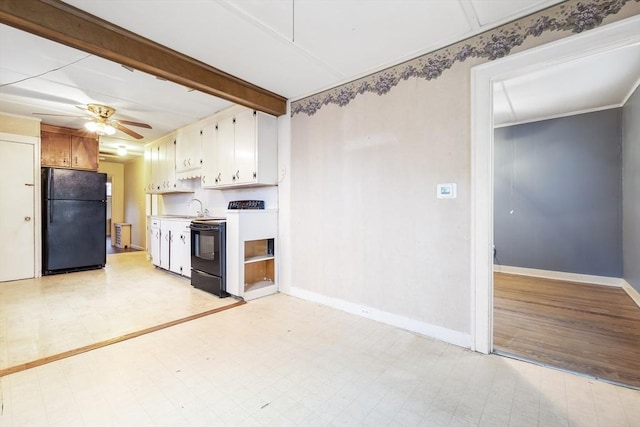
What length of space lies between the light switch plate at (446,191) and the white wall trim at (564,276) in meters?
3.45

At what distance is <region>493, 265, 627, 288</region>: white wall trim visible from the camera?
397 cm

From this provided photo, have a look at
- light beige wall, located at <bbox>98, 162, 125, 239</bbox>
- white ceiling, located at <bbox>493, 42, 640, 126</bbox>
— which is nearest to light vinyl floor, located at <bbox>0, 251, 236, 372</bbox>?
white ceiling, located at <bbox>493, 42, 640, 126</bbox>

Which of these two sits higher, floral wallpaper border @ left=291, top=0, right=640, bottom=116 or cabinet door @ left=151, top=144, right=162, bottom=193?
floral wallpaper border @ left=291, top=0, right=640, bottom=116

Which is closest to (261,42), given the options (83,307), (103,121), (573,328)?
(103,121)

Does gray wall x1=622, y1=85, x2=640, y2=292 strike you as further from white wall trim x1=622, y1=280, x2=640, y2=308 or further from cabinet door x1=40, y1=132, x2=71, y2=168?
cabinet door x1=40, y1=132, x2=71, y2=168

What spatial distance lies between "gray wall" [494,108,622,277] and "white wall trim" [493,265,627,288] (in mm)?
60

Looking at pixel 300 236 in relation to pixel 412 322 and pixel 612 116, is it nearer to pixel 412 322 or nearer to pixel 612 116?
pixel 412 322

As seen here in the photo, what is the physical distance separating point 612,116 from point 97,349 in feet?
21.8

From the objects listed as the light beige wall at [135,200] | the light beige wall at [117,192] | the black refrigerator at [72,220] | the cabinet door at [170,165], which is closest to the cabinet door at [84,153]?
the black refrigerator at [72,220]

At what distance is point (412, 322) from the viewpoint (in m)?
2.60

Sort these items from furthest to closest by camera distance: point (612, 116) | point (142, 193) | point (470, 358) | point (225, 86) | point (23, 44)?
point (142, 193) < point (612, 116) < point (225, 86) < point (23, 44) < point (470, 358)

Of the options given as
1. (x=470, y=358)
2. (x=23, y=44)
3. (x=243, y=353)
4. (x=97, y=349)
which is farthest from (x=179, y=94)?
(x=470, y=358)

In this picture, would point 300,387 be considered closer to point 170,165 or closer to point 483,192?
point 483,192

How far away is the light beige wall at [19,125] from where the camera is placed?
4.25 metres
